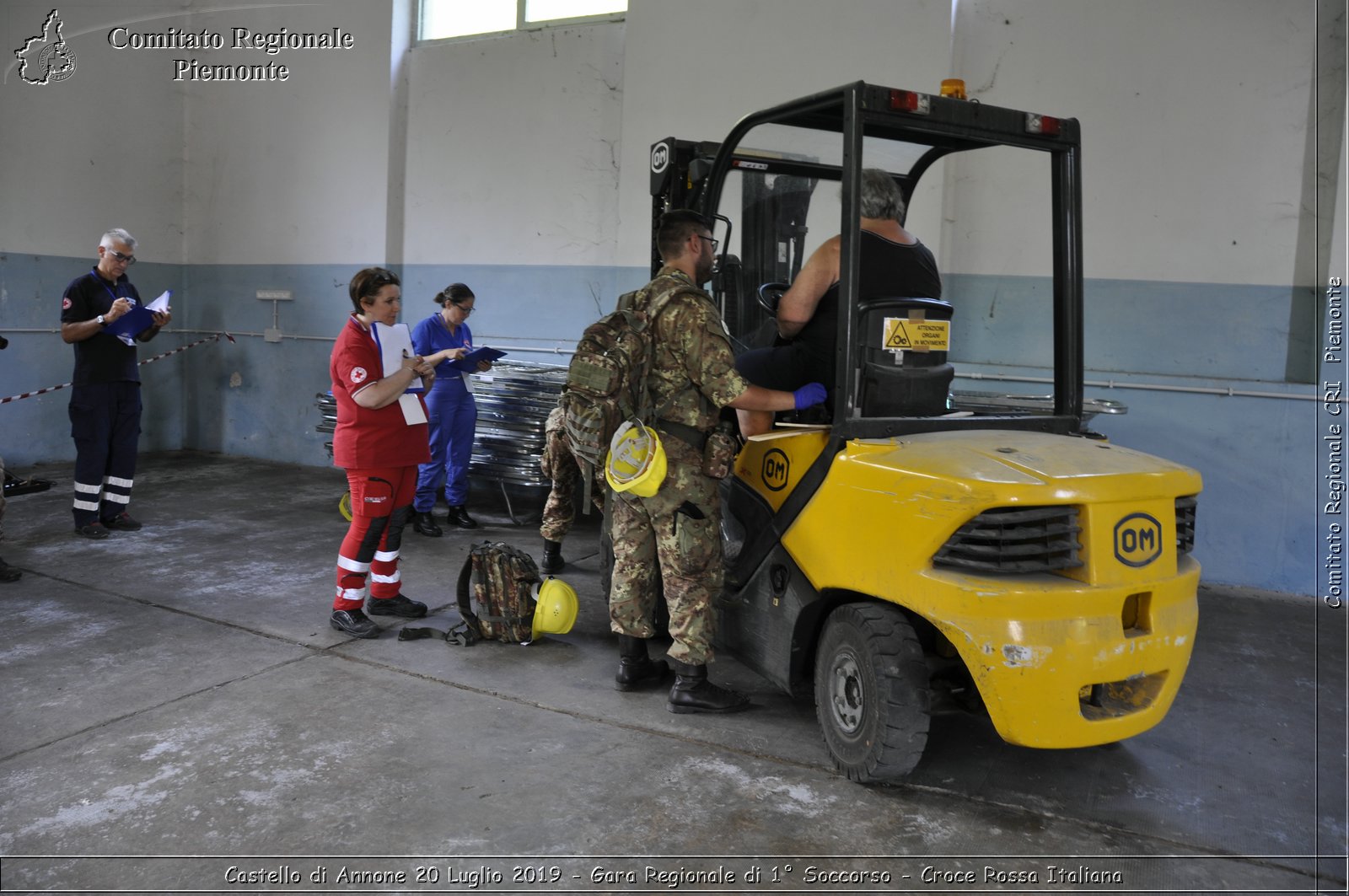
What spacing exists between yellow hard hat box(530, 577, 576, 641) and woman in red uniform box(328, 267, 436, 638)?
0.83 metres

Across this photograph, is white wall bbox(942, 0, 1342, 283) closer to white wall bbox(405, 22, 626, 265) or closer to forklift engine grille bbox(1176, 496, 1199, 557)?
white wall bbox(405, 22, 626, 265)

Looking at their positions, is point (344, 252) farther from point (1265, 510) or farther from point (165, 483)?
point (1265, 510)

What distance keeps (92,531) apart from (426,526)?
2232 mm

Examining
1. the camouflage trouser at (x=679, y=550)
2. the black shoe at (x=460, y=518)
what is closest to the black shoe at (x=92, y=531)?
the black shoe at (x=460, y=518)

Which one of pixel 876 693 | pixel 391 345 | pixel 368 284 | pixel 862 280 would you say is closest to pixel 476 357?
pixel 391 345

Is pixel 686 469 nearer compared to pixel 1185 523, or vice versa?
pixel 1185 523

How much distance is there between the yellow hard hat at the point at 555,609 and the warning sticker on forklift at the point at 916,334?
7.04ft

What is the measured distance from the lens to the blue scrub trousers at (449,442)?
23.3 feet

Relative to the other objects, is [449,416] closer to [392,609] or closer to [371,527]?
[392,609]

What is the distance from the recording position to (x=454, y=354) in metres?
5.91

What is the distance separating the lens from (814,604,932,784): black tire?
10.1ft

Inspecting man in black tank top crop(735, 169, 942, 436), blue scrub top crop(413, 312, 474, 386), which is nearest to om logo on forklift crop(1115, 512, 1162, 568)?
man in black tank top crop(735, 169, 942, 436)

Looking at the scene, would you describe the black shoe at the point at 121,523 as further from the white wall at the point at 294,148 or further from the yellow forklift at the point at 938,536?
the yellow forklift at the point at 938,536

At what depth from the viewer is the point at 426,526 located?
698 cm
